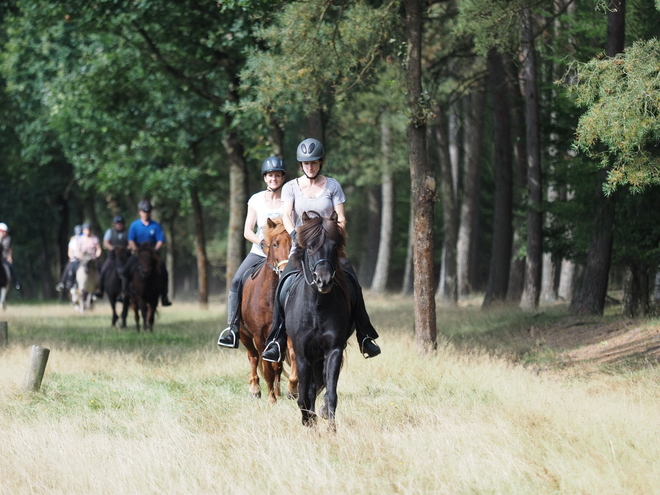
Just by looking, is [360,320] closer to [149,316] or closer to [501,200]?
[149,316]

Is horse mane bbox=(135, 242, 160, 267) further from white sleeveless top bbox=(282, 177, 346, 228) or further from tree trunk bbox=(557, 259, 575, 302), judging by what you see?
tree trunk bbox=(557, 259, 575, 302)

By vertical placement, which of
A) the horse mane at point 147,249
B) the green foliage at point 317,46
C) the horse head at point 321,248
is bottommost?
the horse mane at point 147,249

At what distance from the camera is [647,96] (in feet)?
34.2

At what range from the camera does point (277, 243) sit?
10797 millimetres

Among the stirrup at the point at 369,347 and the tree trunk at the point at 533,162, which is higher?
the tree trunk at the point at 533,162

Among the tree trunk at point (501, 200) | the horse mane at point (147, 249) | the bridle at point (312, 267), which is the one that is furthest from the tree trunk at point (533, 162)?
the bridle at point (312, 267)

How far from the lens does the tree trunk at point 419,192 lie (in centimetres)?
1425

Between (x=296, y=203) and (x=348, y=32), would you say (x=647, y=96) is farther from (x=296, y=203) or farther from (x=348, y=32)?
(x=348, y=32)

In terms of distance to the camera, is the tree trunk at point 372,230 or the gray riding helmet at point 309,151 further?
the tree trunk at point 372,230

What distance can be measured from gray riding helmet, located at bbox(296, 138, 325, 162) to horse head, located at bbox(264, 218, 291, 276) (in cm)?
99

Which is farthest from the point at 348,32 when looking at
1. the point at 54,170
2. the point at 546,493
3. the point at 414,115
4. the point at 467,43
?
the point at 54,170

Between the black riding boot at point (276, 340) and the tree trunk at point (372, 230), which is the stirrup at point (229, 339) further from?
the tree trunk at point (372, 230)

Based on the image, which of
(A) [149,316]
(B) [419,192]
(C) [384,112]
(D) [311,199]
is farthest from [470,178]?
(D) [311,199]

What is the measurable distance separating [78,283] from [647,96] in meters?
22.1
